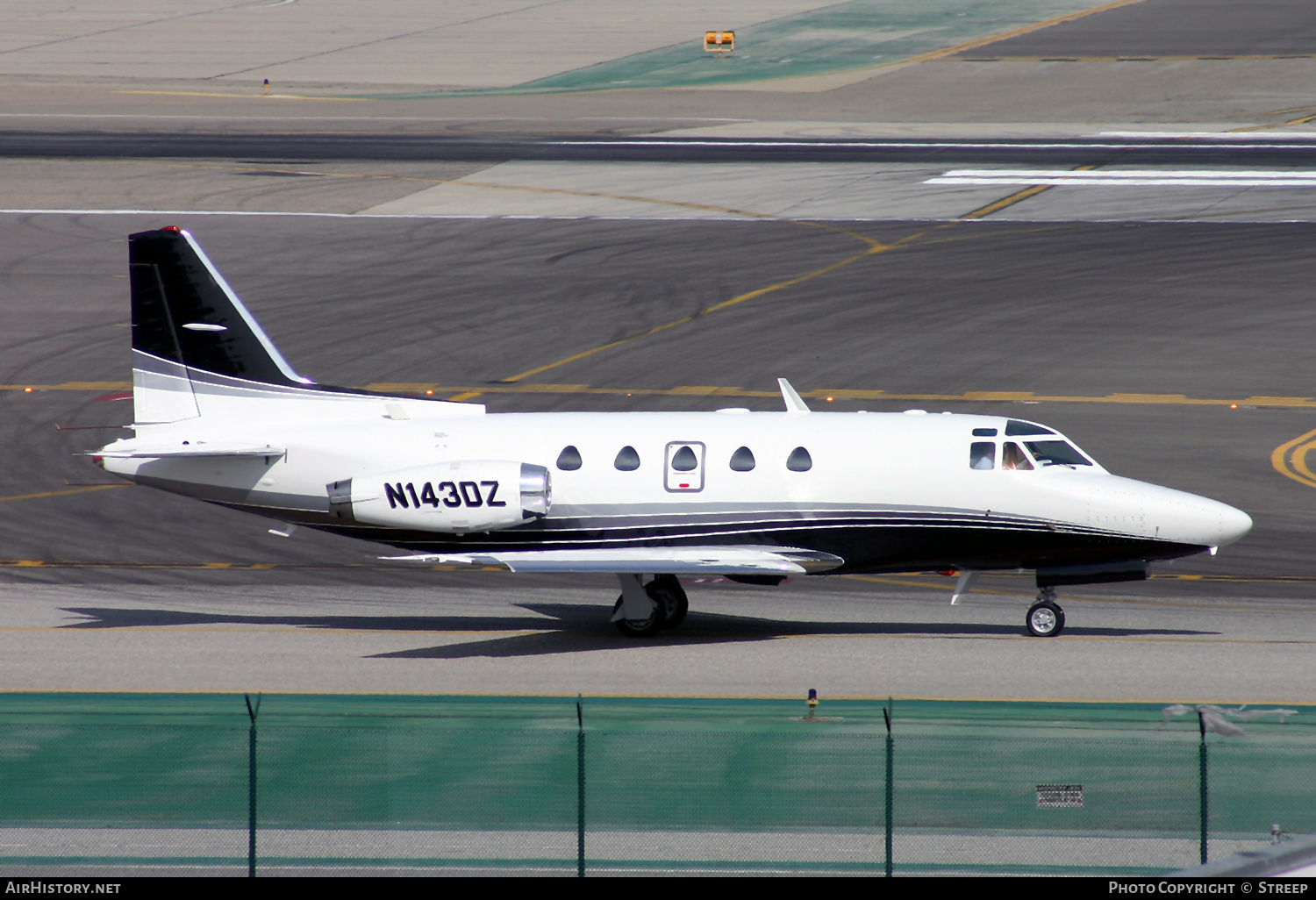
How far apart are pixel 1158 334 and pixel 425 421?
25.8 m

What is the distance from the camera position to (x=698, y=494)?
2580 centimetres

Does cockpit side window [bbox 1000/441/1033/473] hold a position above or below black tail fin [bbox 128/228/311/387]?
below

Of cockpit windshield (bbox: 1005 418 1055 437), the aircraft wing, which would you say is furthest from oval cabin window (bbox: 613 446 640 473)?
cockpit windshield (bbox: 1005 418 1055 437)

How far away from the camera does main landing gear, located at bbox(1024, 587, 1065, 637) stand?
25.7 m

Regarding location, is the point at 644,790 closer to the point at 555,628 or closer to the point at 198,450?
the point at 555,628

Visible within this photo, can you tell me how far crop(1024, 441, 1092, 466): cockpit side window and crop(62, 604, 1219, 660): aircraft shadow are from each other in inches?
113

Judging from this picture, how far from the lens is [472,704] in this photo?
50.4 feet

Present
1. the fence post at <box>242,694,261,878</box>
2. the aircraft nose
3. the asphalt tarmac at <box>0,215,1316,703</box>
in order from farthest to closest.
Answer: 1. the aircraft nose
2. the asphalt tarmac at <box>0,215,1316,703</box>
3. the fence post at <box>242,694,261,878</box>

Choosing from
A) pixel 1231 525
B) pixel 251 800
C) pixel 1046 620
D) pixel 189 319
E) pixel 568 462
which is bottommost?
pixel 251 800

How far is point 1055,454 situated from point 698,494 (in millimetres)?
5807

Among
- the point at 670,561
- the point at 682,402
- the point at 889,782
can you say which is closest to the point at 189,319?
the point at 670,561

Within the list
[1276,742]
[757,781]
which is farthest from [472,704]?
[1276,742]

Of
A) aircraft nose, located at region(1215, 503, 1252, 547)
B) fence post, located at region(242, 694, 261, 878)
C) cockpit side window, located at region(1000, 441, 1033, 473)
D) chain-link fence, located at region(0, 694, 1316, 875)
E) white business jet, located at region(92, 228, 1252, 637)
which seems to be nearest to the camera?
chain-link fence, located at region(0, 694, 1316, 875)

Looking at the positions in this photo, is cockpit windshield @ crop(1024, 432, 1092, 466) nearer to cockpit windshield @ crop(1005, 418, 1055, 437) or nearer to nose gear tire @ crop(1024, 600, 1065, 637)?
cockpit windshield @ crop(1005, 418, 1055, 437)
